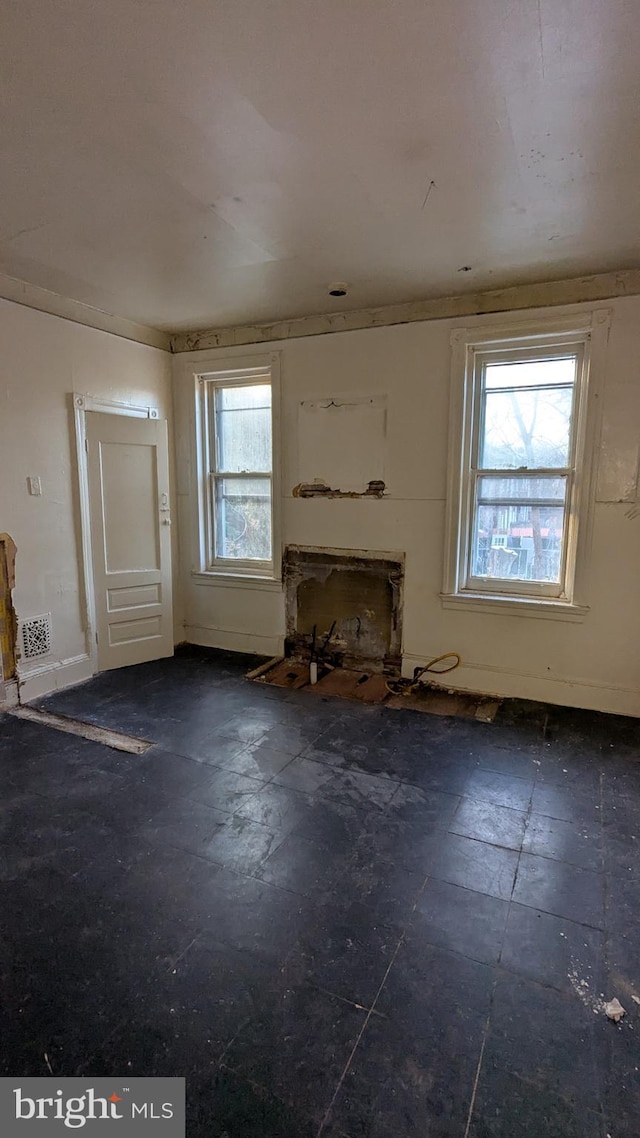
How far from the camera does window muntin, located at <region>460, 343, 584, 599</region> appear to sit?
333 cm

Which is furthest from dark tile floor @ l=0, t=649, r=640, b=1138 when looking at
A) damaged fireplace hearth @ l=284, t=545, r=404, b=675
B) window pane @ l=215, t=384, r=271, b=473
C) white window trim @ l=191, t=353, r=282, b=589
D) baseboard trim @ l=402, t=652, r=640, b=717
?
window pane @ l=215, t=384, r=271, b=473

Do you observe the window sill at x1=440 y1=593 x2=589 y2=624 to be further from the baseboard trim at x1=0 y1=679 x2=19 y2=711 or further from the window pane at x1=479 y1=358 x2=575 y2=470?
the baseboard trim at x1=0 y1=679 x2=19 y2=711

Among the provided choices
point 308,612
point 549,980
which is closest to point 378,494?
point 308,612

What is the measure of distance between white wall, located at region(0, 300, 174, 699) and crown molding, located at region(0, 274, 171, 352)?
50 millimetres

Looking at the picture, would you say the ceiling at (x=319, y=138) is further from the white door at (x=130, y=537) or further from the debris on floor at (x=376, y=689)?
the debris on floor at (x=376, y=689)

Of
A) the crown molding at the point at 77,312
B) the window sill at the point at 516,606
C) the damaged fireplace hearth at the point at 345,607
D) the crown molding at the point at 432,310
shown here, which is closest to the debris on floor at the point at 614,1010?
the window sill at the point at 516,606

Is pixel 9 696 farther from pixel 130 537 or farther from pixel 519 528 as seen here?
pixel 519 528

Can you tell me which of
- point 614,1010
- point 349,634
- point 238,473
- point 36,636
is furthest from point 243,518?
point 614,1010

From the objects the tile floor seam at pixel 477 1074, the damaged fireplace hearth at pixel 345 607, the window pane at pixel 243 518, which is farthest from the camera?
the window pane at pixel 243 518

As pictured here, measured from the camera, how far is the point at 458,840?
7.00 ft

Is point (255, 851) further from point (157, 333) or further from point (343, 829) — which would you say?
point (157, 333)

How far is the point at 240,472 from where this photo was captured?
4.44m

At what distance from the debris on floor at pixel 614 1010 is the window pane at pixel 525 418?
275cm

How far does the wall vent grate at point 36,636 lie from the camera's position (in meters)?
3.45
